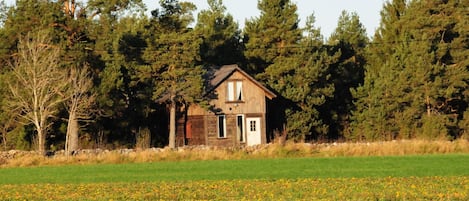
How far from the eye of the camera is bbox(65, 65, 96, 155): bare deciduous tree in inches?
1906

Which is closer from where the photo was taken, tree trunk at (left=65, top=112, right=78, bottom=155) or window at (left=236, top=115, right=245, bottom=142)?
tree trunk at (left=65, top=112, right=78, bottom=155)

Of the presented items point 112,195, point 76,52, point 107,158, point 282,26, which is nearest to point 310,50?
point 282,26

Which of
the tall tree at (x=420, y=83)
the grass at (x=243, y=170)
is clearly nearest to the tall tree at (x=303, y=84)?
the tall tree at (x=420, y=83)

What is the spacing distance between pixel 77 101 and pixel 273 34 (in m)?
23.4

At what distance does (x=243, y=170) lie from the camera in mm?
33688

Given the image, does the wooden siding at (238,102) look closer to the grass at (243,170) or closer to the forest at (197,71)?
the forest at (197,71)

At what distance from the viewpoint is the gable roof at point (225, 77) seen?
60031 millimetres

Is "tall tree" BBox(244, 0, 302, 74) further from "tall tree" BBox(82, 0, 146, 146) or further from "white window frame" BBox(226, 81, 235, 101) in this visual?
"tall tree" BBox(82, 0, 146, 146)

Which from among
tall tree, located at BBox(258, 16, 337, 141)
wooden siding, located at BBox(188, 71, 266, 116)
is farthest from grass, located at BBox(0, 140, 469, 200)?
tall tree, located at BBox(258, 16, 337, 141)

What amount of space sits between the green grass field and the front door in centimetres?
1878

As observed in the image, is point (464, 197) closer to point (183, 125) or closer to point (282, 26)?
point (183, 125)

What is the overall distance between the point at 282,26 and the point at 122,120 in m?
18.6

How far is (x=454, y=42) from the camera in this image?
63281 mm

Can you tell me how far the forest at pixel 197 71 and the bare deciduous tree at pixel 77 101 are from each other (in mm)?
86
